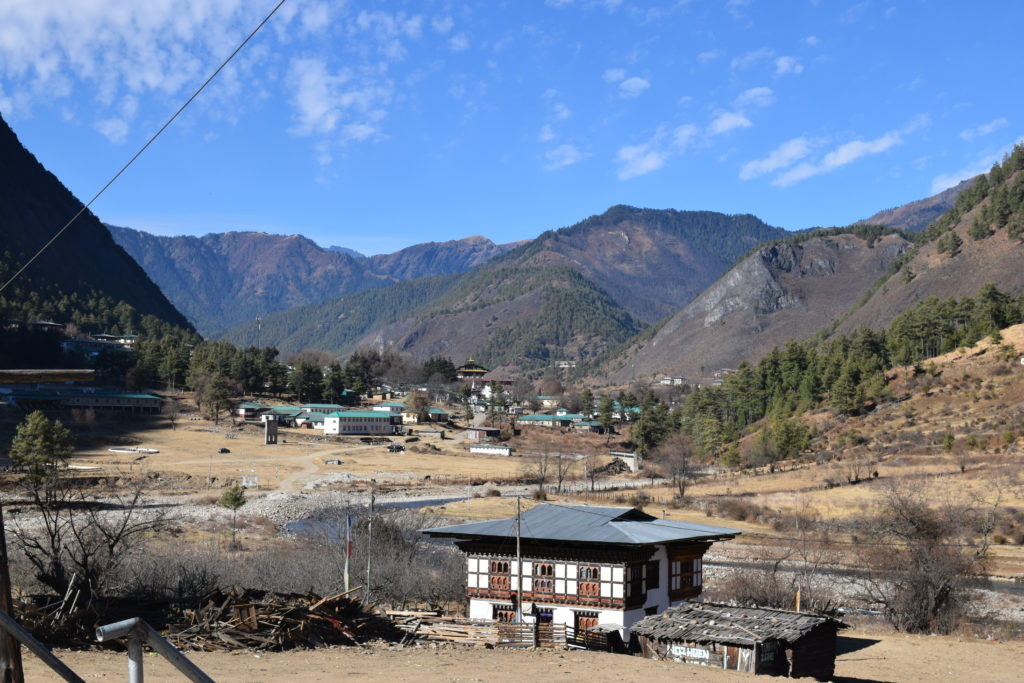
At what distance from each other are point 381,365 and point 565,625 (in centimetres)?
16268

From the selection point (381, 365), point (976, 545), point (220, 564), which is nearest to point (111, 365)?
point (381, 365)

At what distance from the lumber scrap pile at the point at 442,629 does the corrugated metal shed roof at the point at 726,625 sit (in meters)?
4.10

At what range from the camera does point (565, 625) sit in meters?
27.9

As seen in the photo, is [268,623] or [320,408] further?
[320,408]

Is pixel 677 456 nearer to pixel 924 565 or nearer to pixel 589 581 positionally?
pixel 924 565

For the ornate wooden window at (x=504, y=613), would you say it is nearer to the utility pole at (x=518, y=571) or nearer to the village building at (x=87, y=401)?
the utility pole at (x=518, y=571)

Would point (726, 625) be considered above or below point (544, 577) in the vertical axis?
below

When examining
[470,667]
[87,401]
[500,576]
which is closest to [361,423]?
[87,401]

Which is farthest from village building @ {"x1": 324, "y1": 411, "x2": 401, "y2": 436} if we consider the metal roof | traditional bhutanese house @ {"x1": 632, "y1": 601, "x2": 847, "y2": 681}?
traditional bhutanese house @ {"x1": 632, "y1": 601, "x2": 847, "y2": 681}

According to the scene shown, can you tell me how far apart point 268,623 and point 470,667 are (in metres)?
5.30

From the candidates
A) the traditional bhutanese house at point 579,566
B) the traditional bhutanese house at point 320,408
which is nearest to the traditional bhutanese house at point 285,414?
the traditional bhutanese house at point 320,408

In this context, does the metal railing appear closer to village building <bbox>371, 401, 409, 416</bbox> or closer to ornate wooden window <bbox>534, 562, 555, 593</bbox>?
ornate wooden window <bbox>534, 562, 555, 593</bbox>

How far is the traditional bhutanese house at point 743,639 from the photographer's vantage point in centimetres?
2428

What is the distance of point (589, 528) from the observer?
3036 centimetres
